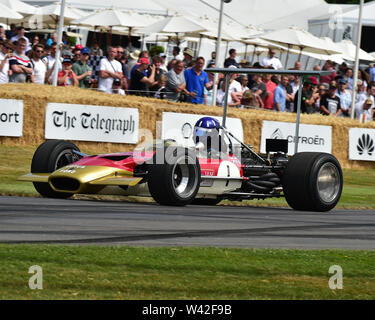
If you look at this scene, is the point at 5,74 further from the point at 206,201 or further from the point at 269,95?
the point at 206,201

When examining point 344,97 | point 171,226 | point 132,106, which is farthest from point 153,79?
point 171,226

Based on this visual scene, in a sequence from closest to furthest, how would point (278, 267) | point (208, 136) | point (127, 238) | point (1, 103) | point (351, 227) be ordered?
point (278, 267) → point (127, 238) → point (351, 227) → point (208, 136) → point (1, 103)

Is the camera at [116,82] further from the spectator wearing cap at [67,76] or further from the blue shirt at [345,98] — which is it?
the blue shirt at [345,98]

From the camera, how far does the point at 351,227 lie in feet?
32.9

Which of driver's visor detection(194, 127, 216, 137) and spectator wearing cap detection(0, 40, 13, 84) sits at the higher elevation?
spectator wearing cap detection(0, 40, 13, 84)

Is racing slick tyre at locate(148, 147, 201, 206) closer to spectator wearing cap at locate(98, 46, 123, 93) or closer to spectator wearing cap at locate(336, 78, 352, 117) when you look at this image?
spectator wearing cap at locate(98, 46, 123, 93)

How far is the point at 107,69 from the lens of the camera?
18625 millimetres

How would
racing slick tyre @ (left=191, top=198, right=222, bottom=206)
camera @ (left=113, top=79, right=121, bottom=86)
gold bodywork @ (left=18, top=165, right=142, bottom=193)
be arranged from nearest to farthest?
1. gold bodywork @ (left=18, top=165, right=142, bottom=193)
2. racing slick tyre @ (left=191, top=198, right=222, bottom=206)
3. camera @ (left=113, top=79, right=121, bottom=86)

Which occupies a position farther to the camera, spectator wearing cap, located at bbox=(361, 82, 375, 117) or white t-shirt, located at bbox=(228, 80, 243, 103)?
spectator wearing cap, located at bbox=(361, 82, 375, 117)

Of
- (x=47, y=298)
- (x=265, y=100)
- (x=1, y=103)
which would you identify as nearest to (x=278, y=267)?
(x=47, y=298)

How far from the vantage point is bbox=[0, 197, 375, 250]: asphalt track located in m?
7.79

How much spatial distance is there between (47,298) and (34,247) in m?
1.69

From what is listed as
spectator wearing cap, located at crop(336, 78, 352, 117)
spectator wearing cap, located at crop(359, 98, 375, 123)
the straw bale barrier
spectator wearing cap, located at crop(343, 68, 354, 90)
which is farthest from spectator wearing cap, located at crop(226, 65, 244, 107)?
spectator wearing cap, located at crop(343, 68, 354, 90)
